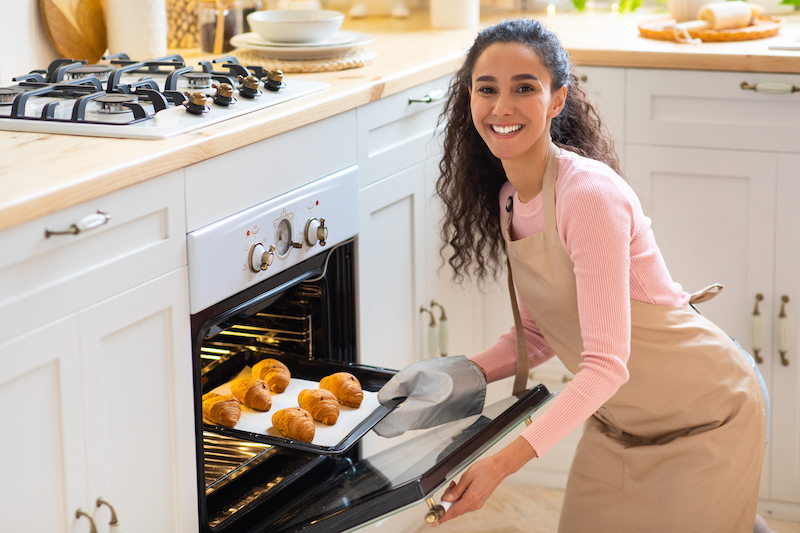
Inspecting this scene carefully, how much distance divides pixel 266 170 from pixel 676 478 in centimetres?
85

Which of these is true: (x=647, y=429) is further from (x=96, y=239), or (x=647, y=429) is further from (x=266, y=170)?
(x=96, y=239)

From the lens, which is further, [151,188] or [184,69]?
[184,69]

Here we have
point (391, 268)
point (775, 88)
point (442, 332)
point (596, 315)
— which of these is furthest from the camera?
point (442, 332)

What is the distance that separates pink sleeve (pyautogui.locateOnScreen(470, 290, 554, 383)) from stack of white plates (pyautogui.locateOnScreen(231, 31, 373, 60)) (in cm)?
68

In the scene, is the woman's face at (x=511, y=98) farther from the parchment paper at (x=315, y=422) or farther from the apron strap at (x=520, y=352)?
the parchment paper at (x=315, y=422)

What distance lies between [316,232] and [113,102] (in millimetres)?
408

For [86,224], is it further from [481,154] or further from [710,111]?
[710,111]

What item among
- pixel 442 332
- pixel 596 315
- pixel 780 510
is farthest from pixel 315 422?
pixel 780 510

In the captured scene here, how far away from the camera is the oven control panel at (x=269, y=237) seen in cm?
141

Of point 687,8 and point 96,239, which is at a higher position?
point 687,8

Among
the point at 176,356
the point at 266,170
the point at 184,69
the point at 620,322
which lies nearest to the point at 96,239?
the point at 176,356

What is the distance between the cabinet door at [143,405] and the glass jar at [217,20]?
1049 millimetres

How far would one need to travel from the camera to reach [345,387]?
1.60 metres

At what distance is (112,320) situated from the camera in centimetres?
125
